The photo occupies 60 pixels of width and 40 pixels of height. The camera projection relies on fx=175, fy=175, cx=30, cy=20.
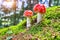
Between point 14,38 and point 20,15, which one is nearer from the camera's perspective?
point 14,38

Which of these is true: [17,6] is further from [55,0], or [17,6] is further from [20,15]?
[55,0]

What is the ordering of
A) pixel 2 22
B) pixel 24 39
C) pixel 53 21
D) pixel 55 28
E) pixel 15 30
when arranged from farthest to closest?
pixel 2 22, pixel 15 30, pixel 53 21, pixel 55 28, pixel 24 39

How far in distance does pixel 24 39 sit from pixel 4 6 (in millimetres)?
2467

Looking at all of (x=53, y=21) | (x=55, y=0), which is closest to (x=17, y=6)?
(x=55, y=0)

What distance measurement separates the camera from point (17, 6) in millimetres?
4883

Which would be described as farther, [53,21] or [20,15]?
[20,15]

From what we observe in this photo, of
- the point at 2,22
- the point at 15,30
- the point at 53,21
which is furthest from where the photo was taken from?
the point at 2,22

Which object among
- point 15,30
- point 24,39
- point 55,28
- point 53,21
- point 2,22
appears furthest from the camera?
point 2,22

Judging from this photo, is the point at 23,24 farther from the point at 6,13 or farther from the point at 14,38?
the point at 6,13

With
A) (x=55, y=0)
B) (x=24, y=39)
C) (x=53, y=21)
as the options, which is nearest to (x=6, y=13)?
(x=55, y=0)

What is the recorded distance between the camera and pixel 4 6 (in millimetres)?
4836

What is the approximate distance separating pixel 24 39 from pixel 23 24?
0.84 m

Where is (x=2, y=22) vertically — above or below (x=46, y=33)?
below

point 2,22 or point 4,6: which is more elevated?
point 4,6
